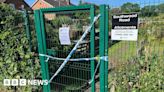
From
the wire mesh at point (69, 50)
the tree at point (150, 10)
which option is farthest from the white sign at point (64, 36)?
the tree at point (150, 10)

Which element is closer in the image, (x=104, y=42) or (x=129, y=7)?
(x=129, y=7)

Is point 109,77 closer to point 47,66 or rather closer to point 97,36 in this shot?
point 97,36

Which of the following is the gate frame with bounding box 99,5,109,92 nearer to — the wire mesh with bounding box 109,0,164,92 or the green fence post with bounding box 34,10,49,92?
the wire mesh with bounding box 109,0,164,92

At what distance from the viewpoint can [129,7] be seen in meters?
4.09

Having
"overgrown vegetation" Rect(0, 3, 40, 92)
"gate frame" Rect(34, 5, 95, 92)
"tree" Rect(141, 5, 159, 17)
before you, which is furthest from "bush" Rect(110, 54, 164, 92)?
"overgrown vegetation" Rect(0, 3, 40, 92)

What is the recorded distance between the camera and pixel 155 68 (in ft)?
14.0

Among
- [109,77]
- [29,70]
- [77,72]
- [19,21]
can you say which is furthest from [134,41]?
[19,21]

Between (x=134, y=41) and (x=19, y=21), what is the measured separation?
305 cm

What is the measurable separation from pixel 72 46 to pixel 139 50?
1.28 metres

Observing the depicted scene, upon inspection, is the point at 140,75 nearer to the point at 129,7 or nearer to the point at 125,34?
the point at 125,34

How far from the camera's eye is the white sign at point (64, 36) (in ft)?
15.4

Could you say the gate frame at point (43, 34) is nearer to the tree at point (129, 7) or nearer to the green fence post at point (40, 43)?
the green fence post at point (40, 43)

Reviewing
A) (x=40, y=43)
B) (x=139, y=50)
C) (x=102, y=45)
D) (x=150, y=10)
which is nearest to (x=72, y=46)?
(x=102, y=45)

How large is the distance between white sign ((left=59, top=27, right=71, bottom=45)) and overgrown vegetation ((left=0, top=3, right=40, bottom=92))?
1.09 m
